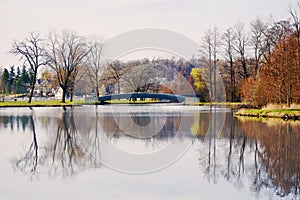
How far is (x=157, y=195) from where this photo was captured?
25.6ft

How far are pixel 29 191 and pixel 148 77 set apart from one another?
48818 mm

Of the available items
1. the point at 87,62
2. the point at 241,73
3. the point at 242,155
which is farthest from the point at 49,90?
the point at 242,155

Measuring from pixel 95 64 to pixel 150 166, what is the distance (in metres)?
43.5

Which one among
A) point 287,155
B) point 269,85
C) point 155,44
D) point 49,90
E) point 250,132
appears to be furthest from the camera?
point 49,90

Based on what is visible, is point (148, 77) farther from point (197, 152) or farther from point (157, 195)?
point (157, 195)

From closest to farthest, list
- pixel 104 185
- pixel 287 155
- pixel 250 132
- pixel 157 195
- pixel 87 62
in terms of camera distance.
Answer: pixel 157 195, pixel 104 185, pixel 287 155, pixel 250 132, pixel 87 62

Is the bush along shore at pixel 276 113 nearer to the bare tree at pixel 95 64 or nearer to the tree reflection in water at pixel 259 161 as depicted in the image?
the tree reflection in water at pixel 259 161

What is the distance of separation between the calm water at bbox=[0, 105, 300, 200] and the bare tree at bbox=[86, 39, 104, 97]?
3528 cm

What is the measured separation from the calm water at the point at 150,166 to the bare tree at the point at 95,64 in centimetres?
3528

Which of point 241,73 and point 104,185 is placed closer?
point 104,185

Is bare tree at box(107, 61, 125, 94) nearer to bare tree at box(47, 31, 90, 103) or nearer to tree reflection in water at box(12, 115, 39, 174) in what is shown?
bare tree at box(47, 31, 90, 103)

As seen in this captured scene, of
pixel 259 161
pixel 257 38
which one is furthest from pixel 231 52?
pixel 259 161

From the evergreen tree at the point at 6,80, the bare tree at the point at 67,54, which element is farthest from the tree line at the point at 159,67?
the evergreen tree at the point at 6,80

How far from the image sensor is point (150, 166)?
11078mm
